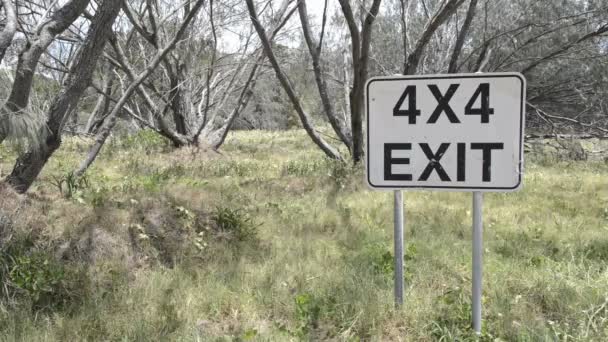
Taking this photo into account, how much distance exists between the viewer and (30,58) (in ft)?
11.9

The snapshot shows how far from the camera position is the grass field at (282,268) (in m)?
2.67

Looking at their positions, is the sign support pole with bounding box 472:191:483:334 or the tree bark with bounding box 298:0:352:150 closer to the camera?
the sign support pole with bounding box 472:191:483:334

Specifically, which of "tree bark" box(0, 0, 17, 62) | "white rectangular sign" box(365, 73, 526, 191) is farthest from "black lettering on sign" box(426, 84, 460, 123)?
"tree bark" box(0, 0, 17, 62)

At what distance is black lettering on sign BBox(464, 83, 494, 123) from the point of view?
2341mm

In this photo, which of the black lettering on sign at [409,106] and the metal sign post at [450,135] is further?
the black lettering on sign at [409,106]

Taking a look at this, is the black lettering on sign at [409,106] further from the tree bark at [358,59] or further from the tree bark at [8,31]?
the tree bark at [358,59]

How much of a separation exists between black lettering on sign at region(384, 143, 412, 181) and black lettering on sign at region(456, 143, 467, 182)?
0.77 ft

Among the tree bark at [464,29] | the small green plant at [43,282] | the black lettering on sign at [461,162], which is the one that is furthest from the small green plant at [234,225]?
the tree bark at [464,29]

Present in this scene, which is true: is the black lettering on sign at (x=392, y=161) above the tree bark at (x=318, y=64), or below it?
below

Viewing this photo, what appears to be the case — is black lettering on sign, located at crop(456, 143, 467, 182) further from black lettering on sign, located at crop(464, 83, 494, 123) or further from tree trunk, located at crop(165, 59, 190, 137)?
tree trunk, located at crop(165, 59, 190, 137)

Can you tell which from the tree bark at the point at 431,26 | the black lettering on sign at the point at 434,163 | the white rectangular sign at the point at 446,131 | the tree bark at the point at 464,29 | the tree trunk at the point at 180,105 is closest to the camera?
the white rectangular sign at the point at 446,131

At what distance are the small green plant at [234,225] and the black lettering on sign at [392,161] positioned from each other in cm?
206

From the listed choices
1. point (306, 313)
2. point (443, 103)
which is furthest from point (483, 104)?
point (306, 313)

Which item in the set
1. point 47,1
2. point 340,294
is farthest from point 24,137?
point 47,1
